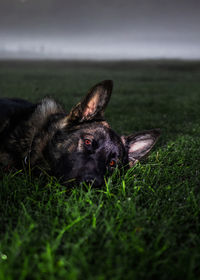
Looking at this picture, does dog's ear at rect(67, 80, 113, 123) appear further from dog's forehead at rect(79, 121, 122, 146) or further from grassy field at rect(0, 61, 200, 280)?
grassy field at rect(0, 61, 200, 280)

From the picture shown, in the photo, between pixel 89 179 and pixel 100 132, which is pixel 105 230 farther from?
pixel 100 132

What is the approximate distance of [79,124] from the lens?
3.34 meters

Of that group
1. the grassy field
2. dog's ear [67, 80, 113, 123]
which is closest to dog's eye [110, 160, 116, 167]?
the grassy field

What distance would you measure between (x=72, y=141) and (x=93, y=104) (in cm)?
66

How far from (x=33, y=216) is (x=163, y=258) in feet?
3.95

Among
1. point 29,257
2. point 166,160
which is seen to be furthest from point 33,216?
point 166,160

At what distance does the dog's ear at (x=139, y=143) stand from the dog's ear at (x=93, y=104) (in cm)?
71

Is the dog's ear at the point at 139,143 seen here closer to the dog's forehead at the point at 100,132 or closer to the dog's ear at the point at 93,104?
the dog's forehead at the point at 100,132

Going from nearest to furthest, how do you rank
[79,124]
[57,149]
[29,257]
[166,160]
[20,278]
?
[20,278] < [29,257] < [57,149] < [79,124] < [166,160]

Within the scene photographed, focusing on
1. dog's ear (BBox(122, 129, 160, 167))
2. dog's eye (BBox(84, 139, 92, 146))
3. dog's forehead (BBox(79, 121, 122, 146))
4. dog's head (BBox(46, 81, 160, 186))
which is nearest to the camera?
dog's head (BBox(46, 81, 160, 186))

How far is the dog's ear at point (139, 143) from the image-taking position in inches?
144

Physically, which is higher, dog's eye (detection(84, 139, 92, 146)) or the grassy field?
dog's eye (detection(84, 139, 92, 146))

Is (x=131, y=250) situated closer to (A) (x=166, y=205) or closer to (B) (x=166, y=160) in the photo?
(A) (x=166, y=205)

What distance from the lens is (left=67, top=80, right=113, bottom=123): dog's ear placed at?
314 cm
